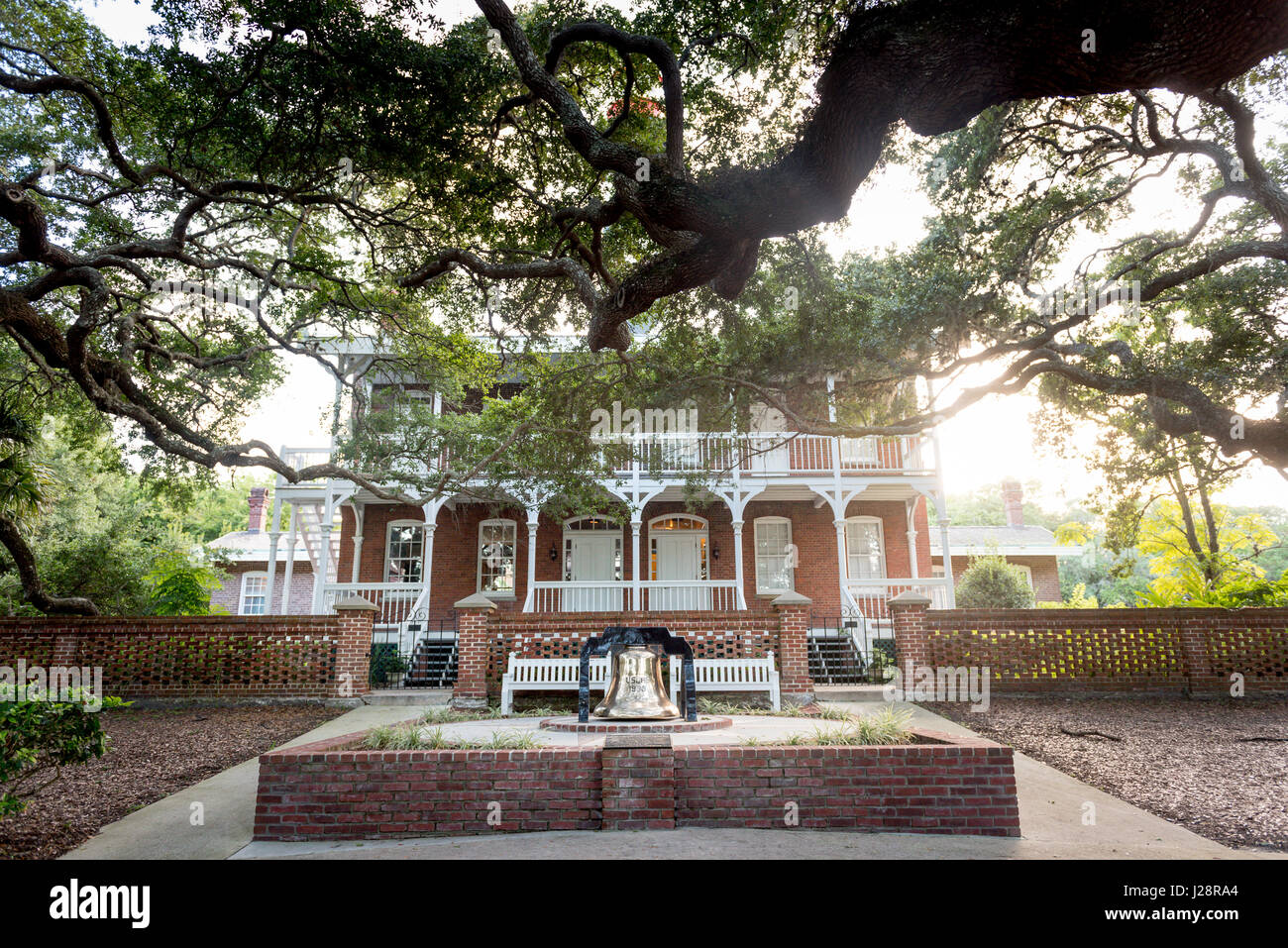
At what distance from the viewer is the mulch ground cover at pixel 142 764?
17.0ft

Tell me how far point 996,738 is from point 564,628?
6153 millimetres

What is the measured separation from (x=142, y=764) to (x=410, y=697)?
450 cm

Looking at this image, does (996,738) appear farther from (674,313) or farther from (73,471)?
(73,471)

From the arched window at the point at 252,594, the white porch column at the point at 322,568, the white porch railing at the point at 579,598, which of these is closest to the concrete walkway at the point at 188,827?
the white porch column at the point at 322,568

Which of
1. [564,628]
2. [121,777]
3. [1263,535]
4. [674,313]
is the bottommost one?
[121,777]

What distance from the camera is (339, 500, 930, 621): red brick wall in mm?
17500

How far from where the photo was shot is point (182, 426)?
28.8 feet

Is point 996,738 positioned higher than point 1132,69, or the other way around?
point 1132,69

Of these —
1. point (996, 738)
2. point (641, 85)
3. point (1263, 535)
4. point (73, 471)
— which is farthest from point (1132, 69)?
point (73, 471)

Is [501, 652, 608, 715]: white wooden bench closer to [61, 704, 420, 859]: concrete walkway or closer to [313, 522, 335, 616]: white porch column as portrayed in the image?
[61, 704, 420, 859]: concrete walkway

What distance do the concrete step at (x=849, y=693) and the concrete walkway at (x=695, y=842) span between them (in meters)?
5.38

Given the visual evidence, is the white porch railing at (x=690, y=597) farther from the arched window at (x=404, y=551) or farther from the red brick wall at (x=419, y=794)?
the red brick wall at (x=419, y=794)

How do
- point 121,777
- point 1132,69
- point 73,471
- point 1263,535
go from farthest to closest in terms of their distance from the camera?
1. point 73,471
2. point 1263,535
3. point 121,777
4. point 1132,69
